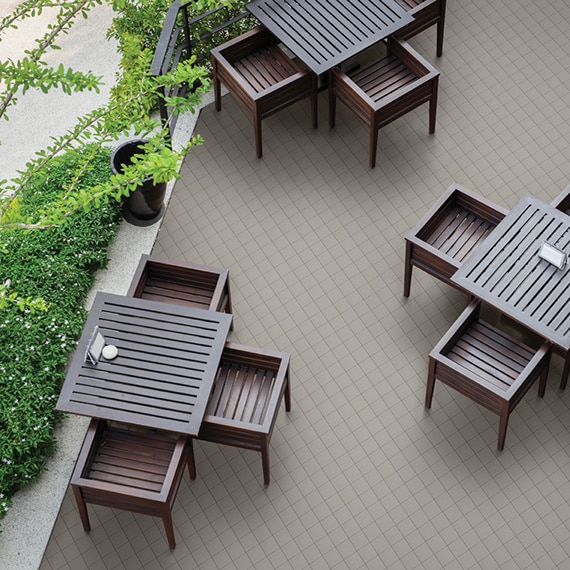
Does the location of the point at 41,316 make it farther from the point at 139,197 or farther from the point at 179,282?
the point at 139,197

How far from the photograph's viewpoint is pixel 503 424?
28.3ft

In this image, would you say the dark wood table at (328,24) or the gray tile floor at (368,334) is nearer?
the gray tile floor at (368,334)

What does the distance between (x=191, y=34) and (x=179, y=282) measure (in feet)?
9.51

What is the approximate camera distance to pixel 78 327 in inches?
373

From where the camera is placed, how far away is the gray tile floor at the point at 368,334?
870cm

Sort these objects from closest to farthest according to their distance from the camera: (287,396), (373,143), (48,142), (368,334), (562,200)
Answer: (287,396) < (562,200) < (368,334) < (373,143) < (48,142)

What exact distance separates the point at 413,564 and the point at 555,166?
406 centimetres

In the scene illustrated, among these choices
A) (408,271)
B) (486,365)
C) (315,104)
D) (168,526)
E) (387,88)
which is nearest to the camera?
(168,526)

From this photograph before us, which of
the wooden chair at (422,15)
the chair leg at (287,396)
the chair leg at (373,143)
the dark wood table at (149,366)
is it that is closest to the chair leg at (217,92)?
the chair leg at (373,143)

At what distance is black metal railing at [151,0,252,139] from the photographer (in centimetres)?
1007

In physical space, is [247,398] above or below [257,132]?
below

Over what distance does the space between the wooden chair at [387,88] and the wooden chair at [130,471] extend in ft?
11.3

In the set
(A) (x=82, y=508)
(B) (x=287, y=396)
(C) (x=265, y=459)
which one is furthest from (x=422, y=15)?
(A) (x=82, y=508)

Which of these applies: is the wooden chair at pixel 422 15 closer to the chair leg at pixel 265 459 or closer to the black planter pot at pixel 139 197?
the black planter pot at pixel 139 197
